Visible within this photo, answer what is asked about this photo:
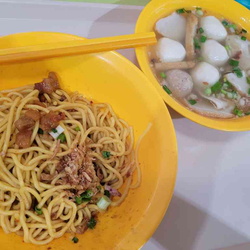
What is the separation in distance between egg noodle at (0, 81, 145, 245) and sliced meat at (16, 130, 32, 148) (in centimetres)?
2

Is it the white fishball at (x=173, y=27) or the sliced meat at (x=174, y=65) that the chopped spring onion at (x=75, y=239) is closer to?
the sliced meat at (x=174, y=65)

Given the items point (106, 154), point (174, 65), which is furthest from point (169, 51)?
point (106, 154)

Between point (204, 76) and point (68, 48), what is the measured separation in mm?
673

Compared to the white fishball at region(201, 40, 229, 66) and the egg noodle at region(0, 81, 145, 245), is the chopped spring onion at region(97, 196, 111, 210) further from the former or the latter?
the white fishball at region(201, 40, 229, 66)

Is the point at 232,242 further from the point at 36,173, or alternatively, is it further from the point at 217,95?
the point at 36,173

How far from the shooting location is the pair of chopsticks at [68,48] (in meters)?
1.07

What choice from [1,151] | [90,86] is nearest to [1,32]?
[90,86]

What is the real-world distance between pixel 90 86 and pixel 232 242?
860mm

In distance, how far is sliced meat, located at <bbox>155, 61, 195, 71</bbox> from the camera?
1377 millimetres

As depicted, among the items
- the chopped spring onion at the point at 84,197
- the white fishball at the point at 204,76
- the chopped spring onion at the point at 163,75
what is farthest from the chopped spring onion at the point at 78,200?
the white fishball at the point at 204,76

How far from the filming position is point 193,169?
4.12ft

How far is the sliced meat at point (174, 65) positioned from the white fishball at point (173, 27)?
0.60ft

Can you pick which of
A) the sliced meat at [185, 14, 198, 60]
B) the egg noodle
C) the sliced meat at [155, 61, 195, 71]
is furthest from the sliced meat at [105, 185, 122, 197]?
the sliced meat at [185, 14, 198, 60]

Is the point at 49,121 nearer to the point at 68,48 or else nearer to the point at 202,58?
the point at 68,48
